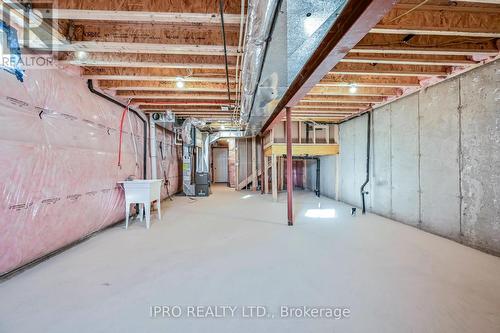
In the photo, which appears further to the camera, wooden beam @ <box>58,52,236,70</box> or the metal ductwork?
wooden beam @ <box>58,52,236,70</box>

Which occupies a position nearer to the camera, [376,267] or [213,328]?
[213,328]

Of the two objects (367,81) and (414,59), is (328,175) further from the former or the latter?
(414,59)

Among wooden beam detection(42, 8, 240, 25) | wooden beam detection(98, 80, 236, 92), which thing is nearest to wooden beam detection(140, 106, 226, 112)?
wooden beam detection(98, 80, 236, 92)

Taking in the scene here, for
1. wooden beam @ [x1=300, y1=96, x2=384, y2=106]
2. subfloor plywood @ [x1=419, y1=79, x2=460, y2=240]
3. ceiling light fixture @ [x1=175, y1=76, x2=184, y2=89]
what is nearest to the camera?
subfloor plywood @ [x1=419, y1=79, x2=460, y2=240]

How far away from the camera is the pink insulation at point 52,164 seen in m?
2.04

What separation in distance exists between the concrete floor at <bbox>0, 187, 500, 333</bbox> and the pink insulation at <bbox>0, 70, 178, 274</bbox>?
0.29 meters

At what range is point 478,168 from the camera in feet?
8.70

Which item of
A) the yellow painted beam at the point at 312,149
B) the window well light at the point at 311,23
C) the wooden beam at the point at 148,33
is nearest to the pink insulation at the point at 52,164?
the wooden beam at the point at 148,33

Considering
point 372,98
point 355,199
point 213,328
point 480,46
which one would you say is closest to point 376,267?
point 213,328

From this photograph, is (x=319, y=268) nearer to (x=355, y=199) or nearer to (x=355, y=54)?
(x=355, y=54)

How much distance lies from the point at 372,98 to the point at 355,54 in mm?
1807

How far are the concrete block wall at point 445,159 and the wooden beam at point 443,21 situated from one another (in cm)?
66

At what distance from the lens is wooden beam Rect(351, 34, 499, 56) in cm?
238

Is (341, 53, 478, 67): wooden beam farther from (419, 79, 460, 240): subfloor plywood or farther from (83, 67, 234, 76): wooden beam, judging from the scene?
(83, 67, 234, 76): wooden beam
